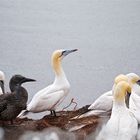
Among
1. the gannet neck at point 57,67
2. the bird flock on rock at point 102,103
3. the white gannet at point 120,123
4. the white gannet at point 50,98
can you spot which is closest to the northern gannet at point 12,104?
the bird flock on rock at point 102,103

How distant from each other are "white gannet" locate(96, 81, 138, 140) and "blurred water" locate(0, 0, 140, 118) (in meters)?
1.48

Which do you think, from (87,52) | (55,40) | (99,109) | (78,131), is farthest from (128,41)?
(78,131)

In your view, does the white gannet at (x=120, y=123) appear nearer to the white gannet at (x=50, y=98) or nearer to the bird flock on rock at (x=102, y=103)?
the bird flock on rock at (x=102, y=103)

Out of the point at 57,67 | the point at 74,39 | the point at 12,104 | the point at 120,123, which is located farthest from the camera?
the point at 74,39

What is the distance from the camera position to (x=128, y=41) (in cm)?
425

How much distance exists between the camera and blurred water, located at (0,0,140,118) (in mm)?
3986

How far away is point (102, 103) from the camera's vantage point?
280 centimetres

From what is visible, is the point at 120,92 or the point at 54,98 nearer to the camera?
the point at 120,92

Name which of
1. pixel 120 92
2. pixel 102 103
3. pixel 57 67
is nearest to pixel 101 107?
pixel 102 103

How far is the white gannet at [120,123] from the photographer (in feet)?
7.30

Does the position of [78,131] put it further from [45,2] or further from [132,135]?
[45,2]

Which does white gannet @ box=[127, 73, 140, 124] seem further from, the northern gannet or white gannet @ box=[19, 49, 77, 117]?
the northern gannet

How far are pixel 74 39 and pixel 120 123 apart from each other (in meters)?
2.07

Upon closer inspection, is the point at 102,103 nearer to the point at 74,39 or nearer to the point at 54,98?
the point at 54,98
